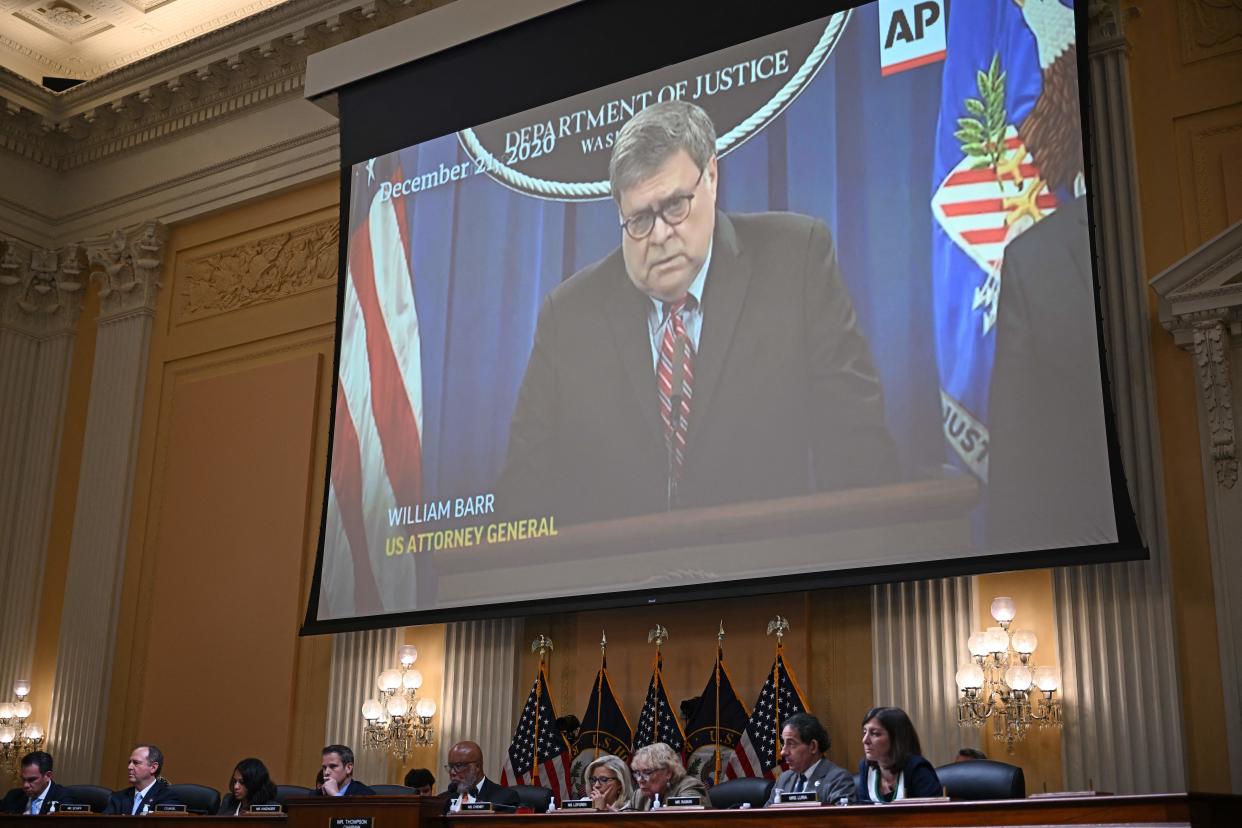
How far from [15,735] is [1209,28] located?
9.20m

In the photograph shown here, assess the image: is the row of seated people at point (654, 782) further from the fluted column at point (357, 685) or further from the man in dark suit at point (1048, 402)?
the man in dark suit at point (1048, 402)

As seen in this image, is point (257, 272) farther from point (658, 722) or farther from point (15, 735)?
point (658, 722)

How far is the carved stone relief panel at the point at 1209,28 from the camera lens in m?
7.48

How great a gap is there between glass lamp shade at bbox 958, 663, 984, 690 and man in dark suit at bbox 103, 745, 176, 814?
4080mm

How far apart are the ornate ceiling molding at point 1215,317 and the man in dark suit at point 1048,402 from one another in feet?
1.69

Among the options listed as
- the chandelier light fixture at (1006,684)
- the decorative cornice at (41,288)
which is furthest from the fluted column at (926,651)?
the decorative cornice at (41,288)

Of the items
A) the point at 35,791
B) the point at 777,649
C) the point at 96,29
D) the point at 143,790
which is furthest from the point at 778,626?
the point at 96,29

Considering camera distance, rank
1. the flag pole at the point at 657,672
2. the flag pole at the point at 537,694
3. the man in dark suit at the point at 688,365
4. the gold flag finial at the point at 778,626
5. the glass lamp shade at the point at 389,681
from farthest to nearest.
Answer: the glass lamp shade at the point at 389,681 < the flag pole at the point at 537,694 < the flag pole at the point at 657,672 < the gold flag finial at the point at 778,626 < the man in dark suit at the point at 688,365

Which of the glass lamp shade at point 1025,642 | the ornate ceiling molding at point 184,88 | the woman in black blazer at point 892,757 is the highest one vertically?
the ornate ceiling molding at point 184,88

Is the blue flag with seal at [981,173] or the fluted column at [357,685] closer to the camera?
the blue flag with seal at [981,173]

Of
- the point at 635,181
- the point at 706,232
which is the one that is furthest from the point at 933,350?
the point at 635,181

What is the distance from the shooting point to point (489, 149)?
9211mm

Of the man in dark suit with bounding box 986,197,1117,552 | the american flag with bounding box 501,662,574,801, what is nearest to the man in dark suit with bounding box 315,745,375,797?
the american flag with bounding box 501,662,574,801

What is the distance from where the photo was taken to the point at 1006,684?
22.6ft
